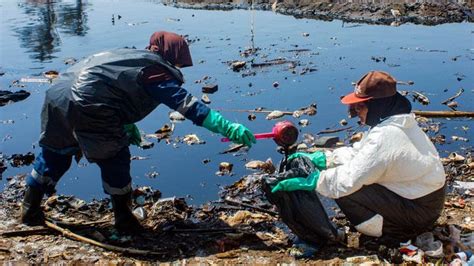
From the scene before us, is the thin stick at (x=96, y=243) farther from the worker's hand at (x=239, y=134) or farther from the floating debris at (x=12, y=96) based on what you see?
the floating debris at (x=12, y=96)

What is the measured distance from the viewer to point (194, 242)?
4.43 m

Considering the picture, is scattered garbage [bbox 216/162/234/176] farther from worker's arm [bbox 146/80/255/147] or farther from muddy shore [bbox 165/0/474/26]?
muddy shore [bbox 165/0/474/26]

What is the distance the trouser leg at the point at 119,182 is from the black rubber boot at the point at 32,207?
0.70 metres

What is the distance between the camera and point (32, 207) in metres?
4.64

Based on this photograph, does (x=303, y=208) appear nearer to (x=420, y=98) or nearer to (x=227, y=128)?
(x=227, y=128)

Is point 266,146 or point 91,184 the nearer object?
point 91,184

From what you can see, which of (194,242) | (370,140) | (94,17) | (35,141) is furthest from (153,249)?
(94,17)

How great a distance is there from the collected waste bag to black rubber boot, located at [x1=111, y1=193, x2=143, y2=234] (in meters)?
1.27

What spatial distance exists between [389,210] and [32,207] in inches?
122

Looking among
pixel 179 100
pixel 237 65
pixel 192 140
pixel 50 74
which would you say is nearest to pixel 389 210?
pixel 179 100

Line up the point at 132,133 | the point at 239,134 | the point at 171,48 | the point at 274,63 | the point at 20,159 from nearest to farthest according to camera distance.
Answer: the point at 239,134 < the point at 171,48 < the point at 132,133 < the point at 20,159 < the point at 274,63

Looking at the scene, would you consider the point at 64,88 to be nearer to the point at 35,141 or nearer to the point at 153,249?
the point at 153,249

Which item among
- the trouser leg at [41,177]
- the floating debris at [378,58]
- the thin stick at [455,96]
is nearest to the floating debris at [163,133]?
the trouser leg at [41,177]

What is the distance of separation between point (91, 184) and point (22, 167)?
111cm
